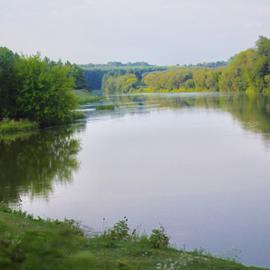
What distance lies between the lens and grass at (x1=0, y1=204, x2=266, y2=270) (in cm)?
332

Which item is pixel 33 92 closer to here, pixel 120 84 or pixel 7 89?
pixel 7 89

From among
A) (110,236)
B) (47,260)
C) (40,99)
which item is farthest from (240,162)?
(40,99)

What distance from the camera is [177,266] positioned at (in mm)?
8234

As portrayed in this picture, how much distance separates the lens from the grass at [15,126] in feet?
144

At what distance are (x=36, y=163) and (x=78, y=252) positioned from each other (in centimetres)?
2501

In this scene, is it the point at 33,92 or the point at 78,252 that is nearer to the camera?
the point at 78,252

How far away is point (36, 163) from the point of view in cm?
2781

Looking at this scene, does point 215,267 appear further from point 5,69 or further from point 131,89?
point 131,89

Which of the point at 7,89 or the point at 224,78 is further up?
the point at 224,78

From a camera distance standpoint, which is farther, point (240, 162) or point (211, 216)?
point (240, 162)

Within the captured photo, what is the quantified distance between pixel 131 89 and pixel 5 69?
121 metres

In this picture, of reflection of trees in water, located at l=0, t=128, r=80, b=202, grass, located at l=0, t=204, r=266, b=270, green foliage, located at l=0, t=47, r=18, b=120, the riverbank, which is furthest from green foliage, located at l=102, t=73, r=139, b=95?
grass, located at l=0, t=204, r=266, b=270

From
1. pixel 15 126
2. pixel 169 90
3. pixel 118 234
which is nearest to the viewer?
pixel 118 234

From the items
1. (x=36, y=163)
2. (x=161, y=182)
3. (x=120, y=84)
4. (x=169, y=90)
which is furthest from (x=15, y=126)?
(x=120, y=84)
